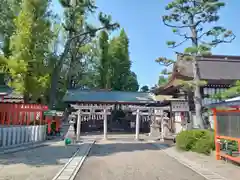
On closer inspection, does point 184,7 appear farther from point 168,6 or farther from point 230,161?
point 230,161

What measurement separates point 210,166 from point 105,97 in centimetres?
1696

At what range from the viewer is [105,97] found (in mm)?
23812

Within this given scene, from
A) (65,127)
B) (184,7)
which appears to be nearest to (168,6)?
(184,7)

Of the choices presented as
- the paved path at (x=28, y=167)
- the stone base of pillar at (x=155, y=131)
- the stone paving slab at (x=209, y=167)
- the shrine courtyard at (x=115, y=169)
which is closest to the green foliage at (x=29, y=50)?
the paved path at (x=28, y=167)

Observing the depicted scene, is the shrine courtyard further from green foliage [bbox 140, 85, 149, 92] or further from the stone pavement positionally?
green foliage [bbox 140, 85, 149, 92]

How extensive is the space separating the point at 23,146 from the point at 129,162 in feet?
21.0

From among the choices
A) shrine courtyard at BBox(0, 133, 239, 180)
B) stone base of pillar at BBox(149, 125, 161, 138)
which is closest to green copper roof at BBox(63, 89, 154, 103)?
stone base of pillar at BBox(149, 125, 161, 138)

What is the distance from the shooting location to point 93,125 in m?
23.2

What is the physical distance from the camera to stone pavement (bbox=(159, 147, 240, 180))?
635 centimetres

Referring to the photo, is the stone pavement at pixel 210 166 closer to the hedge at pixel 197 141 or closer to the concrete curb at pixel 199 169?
the concrete curb at pixel 199 169

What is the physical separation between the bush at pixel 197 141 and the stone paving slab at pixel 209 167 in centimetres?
36

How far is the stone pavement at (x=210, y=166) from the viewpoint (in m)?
6.35

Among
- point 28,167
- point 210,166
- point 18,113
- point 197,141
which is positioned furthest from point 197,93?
point 18,113

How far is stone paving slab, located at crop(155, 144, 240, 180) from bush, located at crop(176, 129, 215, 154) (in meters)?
0.36
